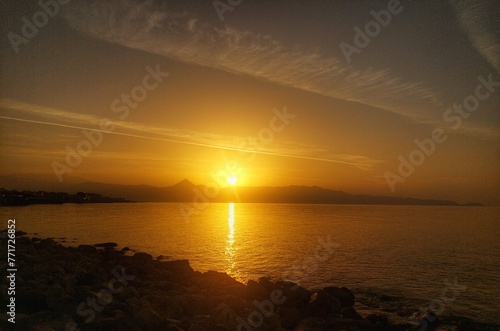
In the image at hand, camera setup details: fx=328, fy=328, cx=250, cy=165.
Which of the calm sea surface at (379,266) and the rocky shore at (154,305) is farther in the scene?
the calm sea surface at (379,266)

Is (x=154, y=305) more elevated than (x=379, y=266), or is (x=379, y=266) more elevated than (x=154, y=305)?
(x=154, y=305)

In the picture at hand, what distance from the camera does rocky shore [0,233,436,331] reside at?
11688 millimetres

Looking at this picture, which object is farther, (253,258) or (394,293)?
(253,258)

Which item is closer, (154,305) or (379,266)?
(154,305)

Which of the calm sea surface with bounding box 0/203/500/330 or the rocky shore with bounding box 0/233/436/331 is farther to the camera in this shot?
the calm sea surface with bounding box 0/203/500/330

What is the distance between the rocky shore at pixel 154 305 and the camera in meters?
11.7

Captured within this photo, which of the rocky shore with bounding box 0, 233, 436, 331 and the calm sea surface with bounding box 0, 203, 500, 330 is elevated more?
the rocky shore with bounding box 0, 233, 436, 331

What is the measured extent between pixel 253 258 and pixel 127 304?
952 inches

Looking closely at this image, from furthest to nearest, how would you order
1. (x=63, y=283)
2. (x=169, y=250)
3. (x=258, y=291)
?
(x=169, y=250), (x=258, y=291), (x=63, y=283)

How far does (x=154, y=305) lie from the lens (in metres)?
13.6

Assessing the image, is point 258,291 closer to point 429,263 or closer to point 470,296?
point 470,296

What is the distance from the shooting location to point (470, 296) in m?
22.8

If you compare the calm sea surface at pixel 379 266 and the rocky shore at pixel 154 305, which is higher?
the rocky shore at pixel 154 305

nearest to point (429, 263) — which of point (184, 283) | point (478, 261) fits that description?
point (478, 261)
